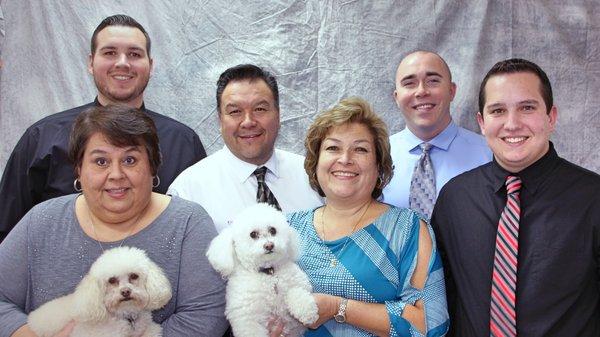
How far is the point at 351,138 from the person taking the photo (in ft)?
7.38

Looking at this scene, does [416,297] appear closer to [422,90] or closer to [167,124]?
[422,90]

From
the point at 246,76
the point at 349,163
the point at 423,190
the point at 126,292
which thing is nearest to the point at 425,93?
the point at 423,190

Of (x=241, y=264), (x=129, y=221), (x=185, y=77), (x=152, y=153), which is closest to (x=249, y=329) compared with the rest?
(x=241, y=264)

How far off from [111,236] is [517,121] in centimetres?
149

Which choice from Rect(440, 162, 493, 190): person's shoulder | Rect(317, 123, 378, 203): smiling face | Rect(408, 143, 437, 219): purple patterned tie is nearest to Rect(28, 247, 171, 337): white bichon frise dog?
Rect(317, 123, 378, 203): smiling face

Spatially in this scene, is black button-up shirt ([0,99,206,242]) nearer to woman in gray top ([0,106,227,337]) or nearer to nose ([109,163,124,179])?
woman in gray top ([0,106,227,337])

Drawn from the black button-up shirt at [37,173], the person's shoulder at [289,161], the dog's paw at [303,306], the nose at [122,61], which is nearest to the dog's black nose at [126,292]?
the dog's paw at [303,306]

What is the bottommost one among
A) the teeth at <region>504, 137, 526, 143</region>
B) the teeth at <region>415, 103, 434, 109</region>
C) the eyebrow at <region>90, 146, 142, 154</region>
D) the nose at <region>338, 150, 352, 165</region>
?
the nose at <region>338, 150, 352, 165</region>

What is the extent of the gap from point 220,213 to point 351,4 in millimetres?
1692

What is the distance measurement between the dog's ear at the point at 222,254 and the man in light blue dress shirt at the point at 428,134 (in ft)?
3.93

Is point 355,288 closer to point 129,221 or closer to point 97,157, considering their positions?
point 129,221

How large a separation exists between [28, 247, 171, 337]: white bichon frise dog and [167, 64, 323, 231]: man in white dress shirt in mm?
726

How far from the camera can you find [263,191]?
8.94 feet

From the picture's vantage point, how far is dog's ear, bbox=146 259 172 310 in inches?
75.5
